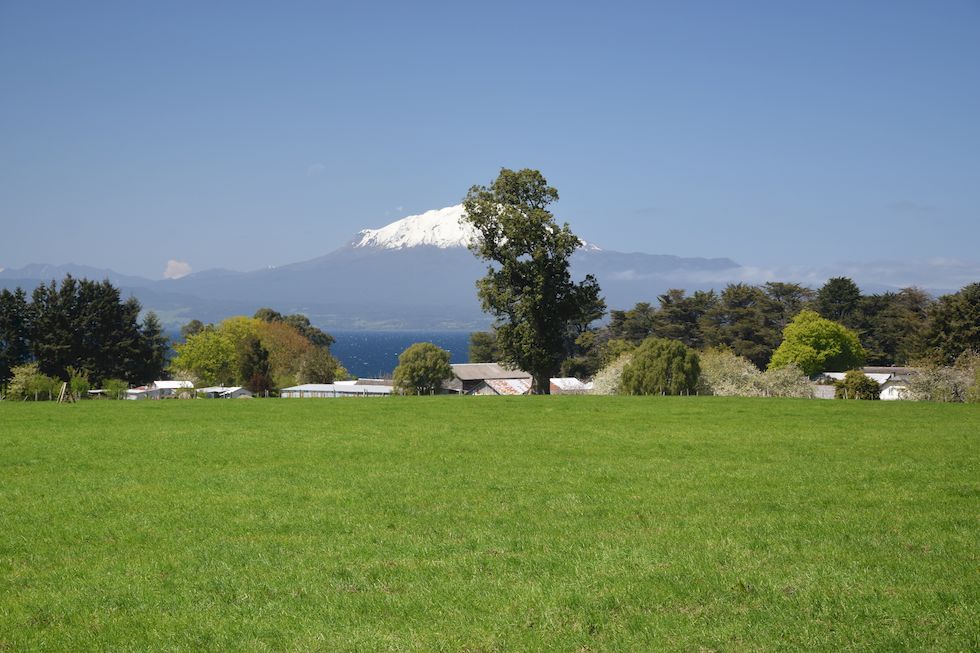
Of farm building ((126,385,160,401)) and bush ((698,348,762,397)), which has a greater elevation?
bush ((698,348,762,397))

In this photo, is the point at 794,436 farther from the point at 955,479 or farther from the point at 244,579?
the point at 244,579

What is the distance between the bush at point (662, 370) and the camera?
57.0 metres

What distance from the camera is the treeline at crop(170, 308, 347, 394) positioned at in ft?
295

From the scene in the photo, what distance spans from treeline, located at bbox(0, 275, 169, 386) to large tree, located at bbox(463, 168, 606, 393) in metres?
38.1

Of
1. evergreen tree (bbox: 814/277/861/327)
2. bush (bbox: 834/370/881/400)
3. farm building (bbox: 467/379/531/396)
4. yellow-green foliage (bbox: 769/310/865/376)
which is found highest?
evergreen tree (bbox: 814/277/861/327)

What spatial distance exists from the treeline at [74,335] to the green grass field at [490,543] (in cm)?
5141

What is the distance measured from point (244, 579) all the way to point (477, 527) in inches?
153

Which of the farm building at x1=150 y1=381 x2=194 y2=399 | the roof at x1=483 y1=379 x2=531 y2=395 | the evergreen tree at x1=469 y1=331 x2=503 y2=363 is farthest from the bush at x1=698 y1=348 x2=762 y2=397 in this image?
the evergreen tree at x1=469 y1=331 x2=503 y2=363

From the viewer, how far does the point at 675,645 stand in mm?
8352

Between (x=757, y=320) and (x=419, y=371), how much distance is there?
4279 cm

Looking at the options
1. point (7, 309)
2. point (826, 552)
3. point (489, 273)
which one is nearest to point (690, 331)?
point (489, 273)

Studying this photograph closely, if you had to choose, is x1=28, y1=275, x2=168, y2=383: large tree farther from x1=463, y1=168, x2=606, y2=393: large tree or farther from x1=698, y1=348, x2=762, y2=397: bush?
x1=698, y1=348, x2=762, y2=397: bush

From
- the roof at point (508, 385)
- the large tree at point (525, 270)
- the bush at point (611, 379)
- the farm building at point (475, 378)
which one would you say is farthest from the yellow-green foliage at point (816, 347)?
the large tree at point (525, 270)

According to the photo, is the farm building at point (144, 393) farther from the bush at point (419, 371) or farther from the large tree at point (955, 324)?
the large tree at point (955, 324)
